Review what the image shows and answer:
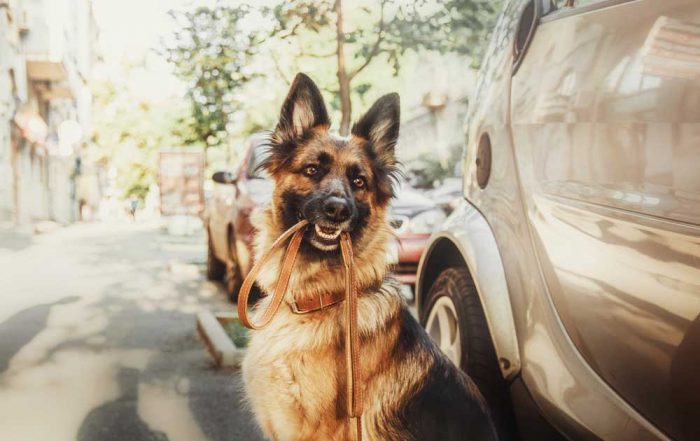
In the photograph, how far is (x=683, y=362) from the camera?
163 cm

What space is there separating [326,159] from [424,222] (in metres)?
5.22

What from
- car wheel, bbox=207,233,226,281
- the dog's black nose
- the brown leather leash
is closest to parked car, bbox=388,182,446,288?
car wheel, bbox=207,233,226,281

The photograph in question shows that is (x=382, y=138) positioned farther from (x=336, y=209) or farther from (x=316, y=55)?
(x=316, y=55)

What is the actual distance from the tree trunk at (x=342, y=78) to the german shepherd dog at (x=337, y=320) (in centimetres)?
197

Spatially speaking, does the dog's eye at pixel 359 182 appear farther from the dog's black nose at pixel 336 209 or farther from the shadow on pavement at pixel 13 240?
the shadow on pavement at pixel 13 240

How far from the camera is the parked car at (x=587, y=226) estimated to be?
1652mm

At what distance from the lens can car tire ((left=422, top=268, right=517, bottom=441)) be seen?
282cm

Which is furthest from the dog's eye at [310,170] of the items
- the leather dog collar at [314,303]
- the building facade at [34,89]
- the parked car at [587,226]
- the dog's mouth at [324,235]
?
the building facade at [34,89]

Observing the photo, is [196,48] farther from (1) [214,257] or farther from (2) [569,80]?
(1) [214,257]

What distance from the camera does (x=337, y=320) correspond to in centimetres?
252

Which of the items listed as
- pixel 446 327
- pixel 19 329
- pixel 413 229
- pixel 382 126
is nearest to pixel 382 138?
pixel 382 126

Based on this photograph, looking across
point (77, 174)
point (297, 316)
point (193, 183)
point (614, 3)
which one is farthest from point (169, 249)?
point (614, 3)

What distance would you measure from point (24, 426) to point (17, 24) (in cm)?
327

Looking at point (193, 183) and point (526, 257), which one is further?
point (193, 183)
